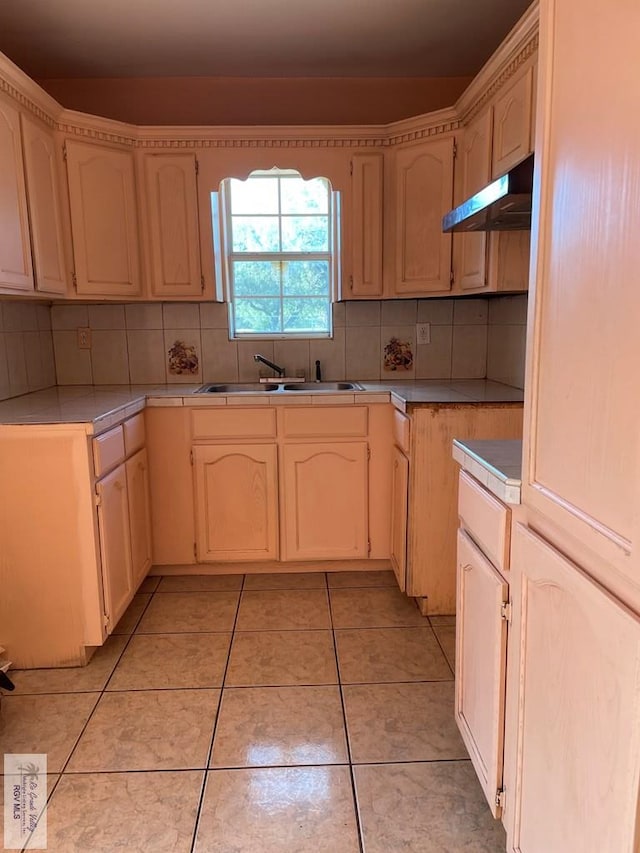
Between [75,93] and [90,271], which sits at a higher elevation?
[75,93]

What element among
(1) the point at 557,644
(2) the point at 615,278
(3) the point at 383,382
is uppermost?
(2) the point at 615,278

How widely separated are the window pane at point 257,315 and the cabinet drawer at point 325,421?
29.2 inches

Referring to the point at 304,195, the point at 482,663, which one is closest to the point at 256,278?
the point at 304,195

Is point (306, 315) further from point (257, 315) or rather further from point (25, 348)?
point (25, 348)

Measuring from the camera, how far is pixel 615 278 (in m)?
0.78

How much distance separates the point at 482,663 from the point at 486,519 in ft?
1.12

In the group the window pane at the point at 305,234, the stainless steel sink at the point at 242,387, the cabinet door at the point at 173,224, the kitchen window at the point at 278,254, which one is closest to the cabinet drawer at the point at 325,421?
the stainless steel sink at the point at 242,387

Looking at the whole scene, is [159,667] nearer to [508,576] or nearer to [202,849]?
[202,849]

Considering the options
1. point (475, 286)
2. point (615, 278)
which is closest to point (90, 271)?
point (475, 286)

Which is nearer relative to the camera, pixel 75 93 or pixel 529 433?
pixel 529 433

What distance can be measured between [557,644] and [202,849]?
978mm

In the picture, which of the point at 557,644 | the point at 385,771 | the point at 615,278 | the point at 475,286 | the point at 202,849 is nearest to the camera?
the point at 615,278

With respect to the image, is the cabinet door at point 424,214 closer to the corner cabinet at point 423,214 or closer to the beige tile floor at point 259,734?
the corner cabinet at point 423,214

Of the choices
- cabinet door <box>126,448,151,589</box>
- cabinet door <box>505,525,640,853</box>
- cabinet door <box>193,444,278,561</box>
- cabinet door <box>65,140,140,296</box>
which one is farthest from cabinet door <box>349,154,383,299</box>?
cabinet door <box>505,525,640,853</box>
